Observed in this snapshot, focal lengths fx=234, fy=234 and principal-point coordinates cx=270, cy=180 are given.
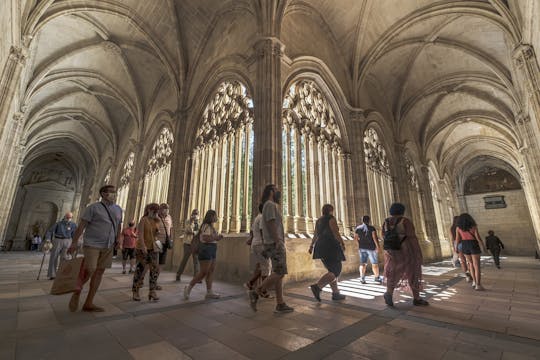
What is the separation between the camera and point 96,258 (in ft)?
9.80

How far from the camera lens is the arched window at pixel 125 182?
14571 mm

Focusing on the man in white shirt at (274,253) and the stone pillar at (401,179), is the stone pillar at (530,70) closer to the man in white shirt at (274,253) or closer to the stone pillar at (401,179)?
the stone pillar at (401,179)

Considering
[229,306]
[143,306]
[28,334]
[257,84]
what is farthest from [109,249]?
[257,84]

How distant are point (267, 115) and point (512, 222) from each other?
85.9 feet

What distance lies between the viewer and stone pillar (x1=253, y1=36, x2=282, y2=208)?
220 inches

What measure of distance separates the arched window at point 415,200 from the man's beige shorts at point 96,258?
1262 cm

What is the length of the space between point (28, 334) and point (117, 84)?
14864mm

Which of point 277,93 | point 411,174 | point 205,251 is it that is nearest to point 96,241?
point 205,251

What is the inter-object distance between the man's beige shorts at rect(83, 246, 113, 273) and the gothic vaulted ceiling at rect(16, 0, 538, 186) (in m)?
6.61

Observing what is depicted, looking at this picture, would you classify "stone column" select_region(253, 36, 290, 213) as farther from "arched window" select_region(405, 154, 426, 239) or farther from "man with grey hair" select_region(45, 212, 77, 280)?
"arched window" select_region(405, 154, 426, 239)

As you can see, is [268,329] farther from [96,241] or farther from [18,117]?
[18,117]

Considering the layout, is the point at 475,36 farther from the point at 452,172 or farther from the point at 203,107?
the point at 452,172

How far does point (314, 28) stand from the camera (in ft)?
30.9

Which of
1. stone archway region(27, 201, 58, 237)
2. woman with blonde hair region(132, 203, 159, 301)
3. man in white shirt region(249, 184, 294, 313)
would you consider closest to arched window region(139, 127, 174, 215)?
woman with blonde hair region(132, 203, 159, 301)
